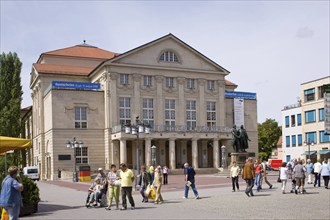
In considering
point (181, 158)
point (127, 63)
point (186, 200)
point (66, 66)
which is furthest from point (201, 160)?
point (186, 200)

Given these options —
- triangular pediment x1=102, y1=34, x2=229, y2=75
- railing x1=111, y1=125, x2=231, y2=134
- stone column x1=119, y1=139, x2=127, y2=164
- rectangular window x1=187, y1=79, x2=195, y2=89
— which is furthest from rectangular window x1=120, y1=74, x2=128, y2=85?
rectangular window x1=187, y1=79, x2=195, y2=89

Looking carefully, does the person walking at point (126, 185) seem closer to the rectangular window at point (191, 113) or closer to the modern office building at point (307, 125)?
the rectangular window at point (191, 113)

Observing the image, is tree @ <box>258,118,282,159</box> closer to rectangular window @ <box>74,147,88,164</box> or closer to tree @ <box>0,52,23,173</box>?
rectangular window @ <box>74,147,88,164</box>

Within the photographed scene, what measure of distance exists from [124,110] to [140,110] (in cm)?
218

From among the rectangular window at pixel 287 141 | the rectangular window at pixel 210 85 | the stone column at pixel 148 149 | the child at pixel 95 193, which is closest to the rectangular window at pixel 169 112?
the rectangular window at pixel 210 85

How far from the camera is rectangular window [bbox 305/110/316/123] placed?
2820 inches

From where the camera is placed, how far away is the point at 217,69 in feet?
222

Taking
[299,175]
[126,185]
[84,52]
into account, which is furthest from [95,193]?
[84,52]

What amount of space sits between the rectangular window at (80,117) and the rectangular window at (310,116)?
3477 centimetres

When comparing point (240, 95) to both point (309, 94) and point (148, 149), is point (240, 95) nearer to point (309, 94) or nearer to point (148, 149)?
point (309, 94)

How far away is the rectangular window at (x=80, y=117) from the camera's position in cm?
6028

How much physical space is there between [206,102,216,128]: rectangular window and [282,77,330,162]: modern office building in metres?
13.5

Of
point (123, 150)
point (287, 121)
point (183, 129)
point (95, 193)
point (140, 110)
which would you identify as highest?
point (140, 110)

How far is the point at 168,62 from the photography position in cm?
6462
